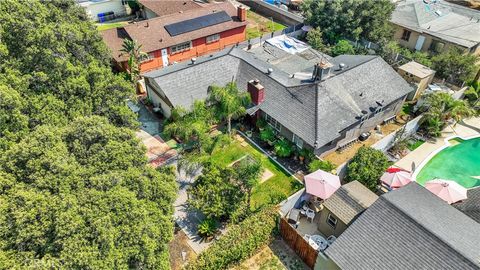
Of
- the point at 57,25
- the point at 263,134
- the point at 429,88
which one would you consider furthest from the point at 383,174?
the point at 57,25

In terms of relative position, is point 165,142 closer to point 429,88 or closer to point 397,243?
point 397,243

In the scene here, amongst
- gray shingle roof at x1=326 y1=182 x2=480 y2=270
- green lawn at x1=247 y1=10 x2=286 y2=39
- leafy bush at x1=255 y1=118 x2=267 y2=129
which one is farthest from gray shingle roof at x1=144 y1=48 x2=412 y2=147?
green lawn at x1=247 y1=10 x2=286 y2=39

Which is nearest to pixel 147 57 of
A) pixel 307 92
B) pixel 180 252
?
pixel 307 92

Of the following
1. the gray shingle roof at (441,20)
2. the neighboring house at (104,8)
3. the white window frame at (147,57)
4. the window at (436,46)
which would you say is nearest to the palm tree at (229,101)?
the white window frame at (147,57)

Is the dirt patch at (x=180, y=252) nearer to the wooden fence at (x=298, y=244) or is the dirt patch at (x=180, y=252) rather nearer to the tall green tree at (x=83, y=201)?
the tall green tree at (x=83, y=201)

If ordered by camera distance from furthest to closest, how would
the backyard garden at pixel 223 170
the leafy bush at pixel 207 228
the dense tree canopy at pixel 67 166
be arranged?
the leafy bush at pixel 207 228 < the backyard garden at pixel 223 170 < the dense tree canopy at pixel 67 166

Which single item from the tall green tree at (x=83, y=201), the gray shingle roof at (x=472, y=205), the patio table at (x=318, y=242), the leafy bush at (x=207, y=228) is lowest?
the patio table at (x=318, y=242)
